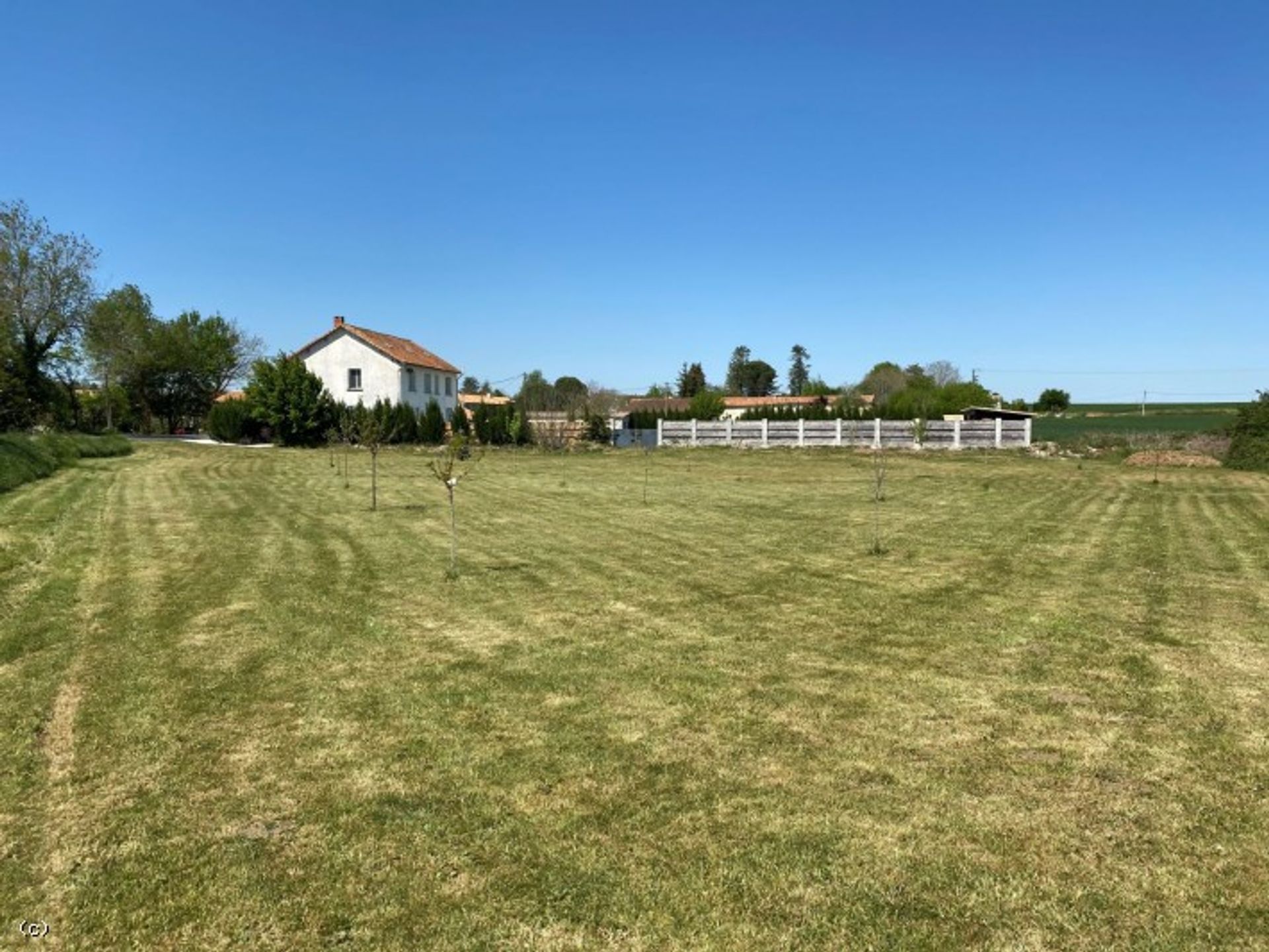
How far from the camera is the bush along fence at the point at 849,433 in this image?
1489 inches

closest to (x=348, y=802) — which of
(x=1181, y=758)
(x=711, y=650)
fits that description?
(x=711, y=650)

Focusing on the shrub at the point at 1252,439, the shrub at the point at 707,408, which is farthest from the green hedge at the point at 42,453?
the shrub at the point at 1252,439

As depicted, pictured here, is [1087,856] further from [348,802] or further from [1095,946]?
[348,802]

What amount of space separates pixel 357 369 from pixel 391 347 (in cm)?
246

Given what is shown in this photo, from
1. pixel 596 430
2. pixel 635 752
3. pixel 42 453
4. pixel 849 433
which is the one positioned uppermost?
pixel 596 430

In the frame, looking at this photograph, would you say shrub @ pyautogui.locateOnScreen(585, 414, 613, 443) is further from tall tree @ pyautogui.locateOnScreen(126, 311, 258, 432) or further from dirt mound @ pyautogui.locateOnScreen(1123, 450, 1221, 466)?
tall tree @ pyautogui.locateOnScreen(126, 311, 258, 432)

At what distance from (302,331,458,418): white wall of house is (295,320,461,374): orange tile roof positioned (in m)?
0.27

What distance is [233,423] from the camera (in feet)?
140

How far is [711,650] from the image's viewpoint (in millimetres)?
6207

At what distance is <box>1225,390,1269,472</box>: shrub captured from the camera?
27.3m

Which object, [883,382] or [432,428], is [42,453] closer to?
[432,428]

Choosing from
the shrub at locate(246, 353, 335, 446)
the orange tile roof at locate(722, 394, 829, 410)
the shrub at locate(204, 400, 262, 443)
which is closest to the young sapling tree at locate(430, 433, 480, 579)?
the shrub at locate(246, 353, 335, 446)

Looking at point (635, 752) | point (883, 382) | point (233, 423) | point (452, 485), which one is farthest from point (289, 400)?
point (883, 382)

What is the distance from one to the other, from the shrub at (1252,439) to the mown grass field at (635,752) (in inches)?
875
